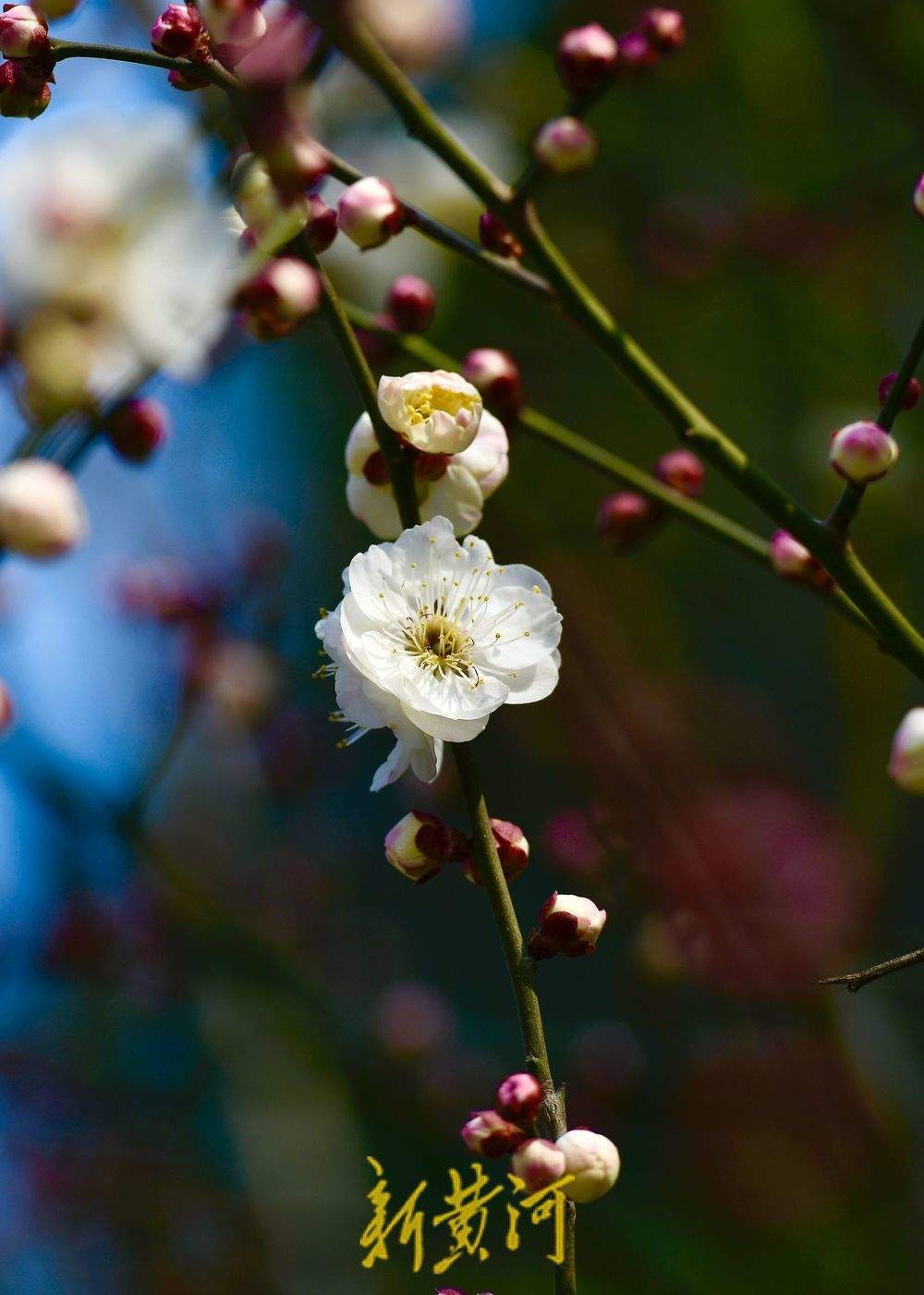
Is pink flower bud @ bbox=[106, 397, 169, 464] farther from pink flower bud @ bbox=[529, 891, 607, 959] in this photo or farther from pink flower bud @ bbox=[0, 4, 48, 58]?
pink flower bud @ bbox=[529, 891, 607, 959]

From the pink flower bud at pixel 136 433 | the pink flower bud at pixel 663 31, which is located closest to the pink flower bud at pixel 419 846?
the pink flower bud at pixel 136 433

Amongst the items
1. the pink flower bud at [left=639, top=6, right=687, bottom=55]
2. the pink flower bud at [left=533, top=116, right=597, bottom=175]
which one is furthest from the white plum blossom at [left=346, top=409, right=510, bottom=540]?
the pink flower bud at [left=639, top=6, right=687, bottom=55]

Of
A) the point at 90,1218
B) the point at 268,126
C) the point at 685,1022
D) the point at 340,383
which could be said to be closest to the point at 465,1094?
the point at 685,1022

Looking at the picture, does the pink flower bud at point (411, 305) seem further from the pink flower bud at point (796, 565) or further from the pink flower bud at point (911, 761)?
the pink flower bud at point (911, 761)

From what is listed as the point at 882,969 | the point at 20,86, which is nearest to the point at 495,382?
the point at 20,86

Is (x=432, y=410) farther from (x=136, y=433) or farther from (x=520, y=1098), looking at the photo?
(x=520, y=1098)
